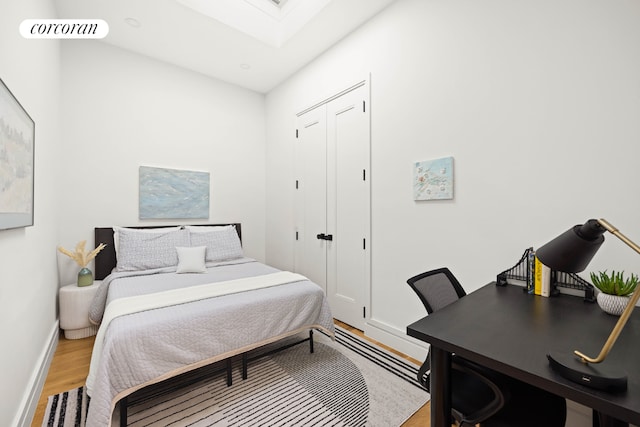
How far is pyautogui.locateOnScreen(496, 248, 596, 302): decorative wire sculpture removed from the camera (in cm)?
151

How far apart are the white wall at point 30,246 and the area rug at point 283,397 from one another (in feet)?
1.27

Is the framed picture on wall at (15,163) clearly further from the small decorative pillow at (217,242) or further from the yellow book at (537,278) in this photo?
the yellow book at (537,278)

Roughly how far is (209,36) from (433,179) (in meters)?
2.76

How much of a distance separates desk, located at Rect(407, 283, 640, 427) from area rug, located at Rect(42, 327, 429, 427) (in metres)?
0.88

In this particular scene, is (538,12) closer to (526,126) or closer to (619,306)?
(526,126)

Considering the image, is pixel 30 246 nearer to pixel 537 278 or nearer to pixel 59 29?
pixel 59 29

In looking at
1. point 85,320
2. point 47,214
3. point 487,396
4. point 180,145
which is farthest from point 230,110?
point 487,396

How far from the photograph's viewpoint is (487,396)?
3.76 feet

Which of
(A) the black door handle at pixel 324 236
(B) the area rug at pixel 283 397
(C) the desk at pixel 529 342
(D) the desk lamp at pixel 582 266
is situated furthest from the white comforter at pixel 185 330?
(D) the desk lamp at pixel 582 266

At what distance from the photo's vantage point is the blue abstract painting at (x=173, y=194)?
135 inches

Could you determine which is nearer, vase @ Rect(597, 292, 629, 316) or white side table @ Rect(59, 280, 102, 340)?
vase @ Rect(597, 292, 629, 316)

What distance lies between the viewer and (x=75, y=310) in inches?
105

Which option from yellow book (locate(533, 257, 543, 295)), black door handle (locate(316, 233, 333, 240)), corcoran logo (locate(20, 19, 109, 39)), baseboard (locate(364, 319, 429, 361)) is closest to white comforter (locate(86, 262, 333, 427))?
baseboard (locate(364, 319, 429, 361))

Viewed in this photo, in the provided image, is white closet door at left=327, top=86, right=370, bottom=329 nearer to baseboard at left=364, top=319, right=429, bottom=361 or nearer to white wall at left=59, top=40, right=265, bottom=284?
baseboard at left=364, top=319, right=429, bottom=361
